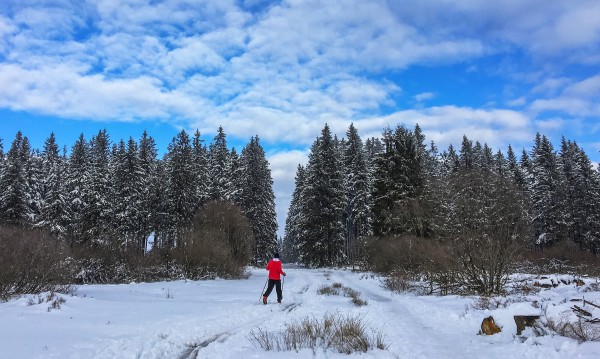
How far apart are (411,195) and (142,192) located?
32.8 metres

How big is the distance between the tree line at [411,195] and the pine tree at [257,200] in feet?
13.9

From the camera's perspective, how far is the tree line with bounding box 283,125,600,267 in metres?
26.7

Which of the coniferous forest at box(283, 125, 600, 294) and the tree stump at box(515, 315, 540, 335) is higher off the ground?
the coniferous forest at box(283, 125, 600, 294)

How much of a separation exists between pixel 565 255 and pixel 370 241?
1457cm

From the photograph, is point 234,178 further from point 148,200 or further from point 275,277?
point 275,277

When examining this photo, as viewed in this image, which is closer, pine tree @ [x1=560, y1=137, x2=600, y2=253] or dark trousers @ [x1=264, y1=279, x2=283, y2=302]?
dark trousers @ [x1=264, y1=279, x2=283, y2=302]

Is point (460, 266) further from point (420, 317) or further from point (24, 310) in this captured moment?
point (24, 310)

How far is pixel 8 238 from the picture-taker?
11.8 metres

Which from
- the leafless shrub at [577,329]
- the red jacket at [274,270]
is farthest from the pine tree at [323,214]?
the leafless shrub at [577,329]

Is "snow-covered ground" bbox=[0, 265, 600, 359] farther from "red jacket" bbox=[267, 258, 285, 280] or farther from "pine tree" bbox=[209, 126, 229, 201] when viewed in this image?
Answer: "pine tree" bbox=[209, 126, 229, 201]

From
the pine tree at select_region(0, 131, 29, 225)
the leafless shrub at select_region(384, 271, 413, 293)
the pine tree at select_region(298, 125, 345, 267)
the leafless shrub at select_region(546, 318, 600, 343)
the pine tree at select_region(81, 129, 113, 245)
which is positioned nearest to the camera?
Result: the leafless shrub at select_region(546, 318, 600, 343)

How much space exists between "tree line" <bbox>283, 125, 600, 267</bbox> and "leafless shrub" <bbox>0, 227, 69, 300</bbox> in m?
15.7

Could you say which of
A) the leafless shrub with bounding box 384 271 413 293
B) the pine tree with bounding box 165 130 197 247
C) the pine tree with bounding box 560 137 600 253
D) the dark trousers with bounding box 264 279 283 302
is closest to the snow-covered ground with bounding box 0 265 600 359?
the dark trousers with bounding box 264 279 283 302

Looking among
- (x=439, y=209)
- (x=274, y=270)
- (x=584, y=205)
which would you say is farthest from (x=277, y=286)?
(x=584, y=205)
